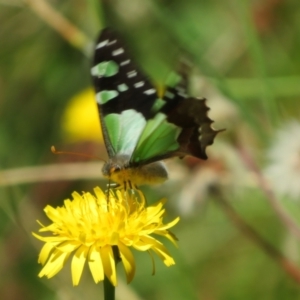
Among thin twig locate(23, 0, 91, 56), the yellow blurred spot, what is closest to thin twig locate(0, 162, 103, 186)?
thin twig locate(23, 0, 91, 56)

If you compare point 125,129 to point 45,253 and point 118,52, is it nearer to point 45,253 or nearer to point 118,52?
point 118,52

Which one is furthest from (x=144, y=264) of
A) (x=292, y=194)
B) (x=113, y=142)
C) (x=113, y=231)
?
(x=113, y=231)

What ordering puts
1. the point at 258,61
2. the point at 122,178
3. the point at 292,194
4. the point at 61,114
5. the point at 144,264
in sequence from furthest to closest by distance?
1. the point at 61,114
2. the point at 144,264
3. the point at 292,194
4. the point at 258,61
5. the point at 122,178

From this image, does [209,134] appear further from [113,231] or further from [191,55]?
[191,55]

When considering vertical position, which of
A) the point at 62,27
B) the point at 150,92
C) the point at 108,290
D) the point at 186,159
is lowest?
the point at 108,290

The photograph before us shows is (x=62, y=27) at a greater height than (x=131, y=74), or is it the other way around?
(x=62, y=27)

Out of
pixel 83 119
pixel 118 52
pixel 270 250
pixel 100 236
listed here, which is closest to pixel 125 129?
pixel 118 52
